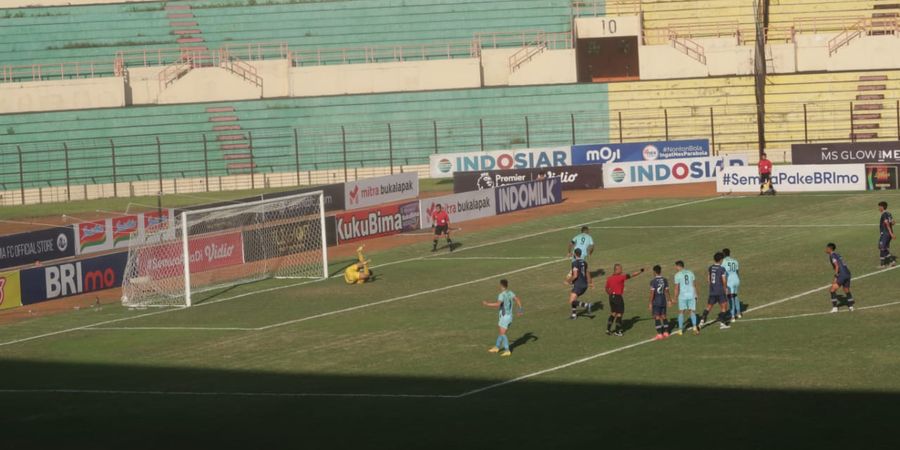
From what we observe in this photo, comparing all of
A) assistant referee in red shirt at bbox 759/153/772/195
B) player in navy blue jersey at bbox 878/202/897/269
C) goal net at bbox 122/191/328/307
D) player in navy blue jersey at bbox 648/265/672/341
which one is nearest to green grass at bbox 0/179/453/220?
assistant referee in red shirt at bbox 759/153/772/195

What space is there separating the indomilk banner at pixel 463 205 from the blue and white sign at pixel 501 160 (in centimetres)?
1103

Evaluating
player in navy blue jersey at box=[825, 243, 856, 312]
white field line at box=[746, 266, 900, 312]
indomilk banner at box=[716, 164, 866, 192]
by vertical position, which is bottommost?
white field line at box=[746, 266, 900, 312]

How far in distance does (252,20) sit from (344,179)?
14575mm

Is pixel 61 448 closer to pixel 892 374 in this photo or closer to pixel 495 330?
pixel 495 330

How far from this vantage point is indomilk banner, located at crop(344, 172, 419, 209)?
62.5 meters

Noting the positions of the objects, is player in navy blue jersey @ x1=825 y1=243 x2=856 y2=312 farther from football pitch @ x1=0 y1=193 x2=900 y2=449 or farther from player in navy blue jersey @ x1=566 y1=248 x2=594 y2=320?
player in navy blue jersey @ x1=566 y1=248 x2=594 y2=320

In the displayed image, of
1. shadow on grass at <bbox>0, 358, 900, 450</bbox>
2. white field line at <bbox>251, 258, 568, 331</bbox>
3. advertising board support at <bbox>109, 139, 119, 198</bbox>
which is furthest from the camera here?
advertising board support at <bbox>109, 139, 119, 198</bbox>

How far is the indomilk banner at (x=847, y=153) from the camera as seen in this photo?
61906 mm

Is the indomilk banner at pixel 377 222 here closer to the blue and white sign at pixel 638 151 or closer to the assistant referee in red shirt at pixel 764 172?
the assistant referee in red shirt at pixel 764 172

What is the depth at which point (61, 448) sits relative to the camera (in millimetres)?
23219

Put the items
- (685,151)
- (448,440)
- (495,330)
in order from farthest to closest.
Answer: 1. (685,151)
2. (495,330)
3. (448,440)

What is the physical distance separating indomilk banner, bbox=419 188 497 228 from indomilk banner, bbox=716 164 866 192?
421 inches

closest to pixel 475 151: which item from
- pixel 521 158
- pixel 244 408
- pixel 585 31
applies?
pixel 521 158

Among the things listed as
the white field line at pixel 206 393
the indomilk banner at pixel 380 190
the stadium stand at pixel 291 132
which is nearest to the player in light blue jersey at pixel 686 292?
the white field line at pixel 206 393
